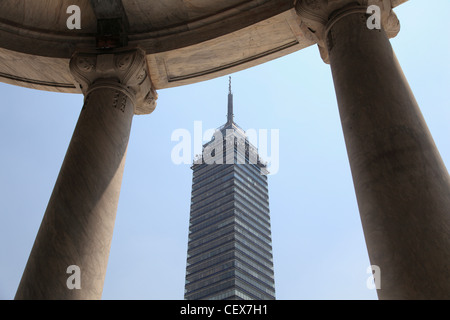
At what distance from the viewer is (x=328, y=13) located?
1036 inches

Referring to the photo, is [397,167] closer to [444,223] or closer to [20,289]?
[444,223]

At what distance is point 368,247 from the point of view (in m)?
17.0

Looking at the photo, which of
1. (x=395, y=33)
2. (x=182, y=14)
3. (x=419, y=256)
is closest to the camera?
(x=419, y=256)

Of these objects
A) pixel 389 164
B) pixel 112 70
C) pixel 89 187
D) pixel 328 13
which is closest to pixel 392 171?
pixel 389 164

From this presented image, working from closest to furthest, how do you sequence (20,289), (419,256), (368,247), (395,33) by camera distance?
(419,256), (368,247), (20,289), (395,33)

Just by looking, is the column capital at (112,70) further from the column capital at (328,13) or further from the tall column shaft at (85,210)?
the column capital at (328,13)

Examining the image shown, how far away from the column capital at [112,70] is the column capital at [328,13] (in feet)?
42.9

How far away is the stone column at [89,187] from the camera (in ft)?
66.6

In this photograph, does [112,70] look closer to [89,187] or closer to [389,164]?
[89,187]

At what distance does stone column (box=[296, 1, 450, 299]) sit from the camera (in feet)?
49.3

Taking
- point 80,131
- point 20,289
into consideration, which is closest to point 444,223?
point 20,289

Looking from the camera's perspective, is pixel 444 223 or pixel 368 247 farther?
pixel 368 247

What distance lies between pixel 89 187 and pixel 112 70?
10.8 m

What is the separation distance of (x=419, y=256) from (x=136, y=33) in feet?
95.4
